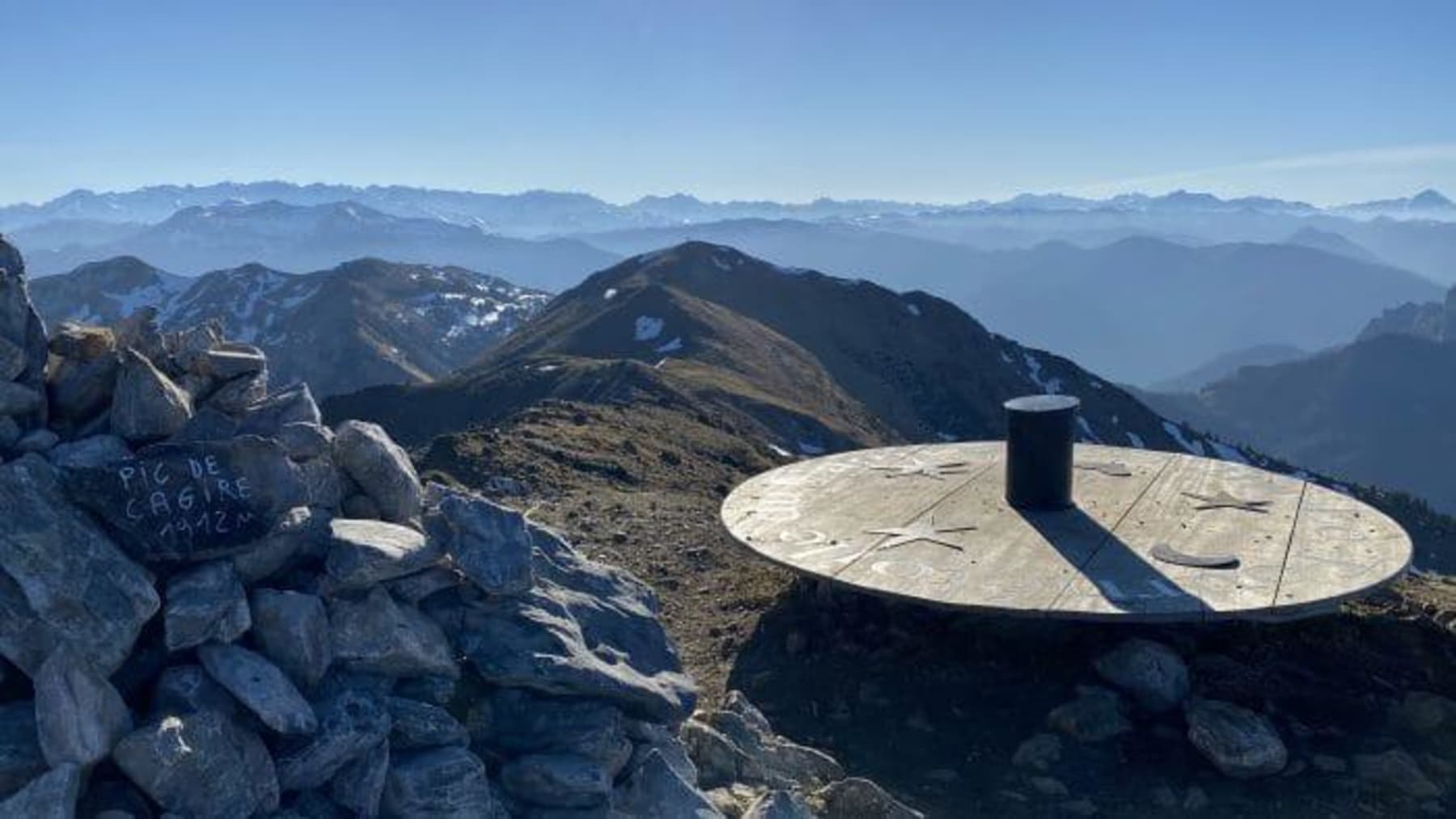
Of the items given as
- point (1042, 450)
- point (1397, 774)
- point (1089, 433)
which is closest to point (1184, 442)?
point (1089, 433)

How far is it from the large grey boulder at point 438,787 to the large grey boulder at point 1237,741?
23.0 feet

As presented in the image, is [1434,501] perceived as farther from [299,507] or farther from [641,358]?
[299,507]

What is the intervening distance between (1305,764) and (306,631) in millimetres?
9159

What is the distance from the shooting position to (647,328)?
233ft

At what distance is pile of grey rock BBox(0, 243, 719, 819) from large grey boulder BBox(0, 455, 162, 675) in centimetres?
1

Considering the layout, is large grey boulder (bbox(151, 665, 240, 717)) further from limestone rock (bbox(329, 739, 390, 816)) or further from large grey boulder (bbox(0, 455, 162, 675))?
limestone rock (bbox(329, 739, 390, 816))

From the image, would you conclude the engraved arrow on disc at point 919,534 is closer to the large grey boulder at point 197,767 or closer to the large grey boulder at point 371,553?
the large grey boulder at point 371,553

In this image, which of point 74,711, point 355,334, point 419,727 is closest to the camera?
point 74,711

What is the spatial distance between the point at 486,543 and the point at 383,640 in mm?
1282

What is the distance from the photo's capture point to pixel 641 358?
62875 mm

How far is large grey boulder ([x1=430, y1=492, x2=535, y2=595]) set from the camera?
28.3 feet

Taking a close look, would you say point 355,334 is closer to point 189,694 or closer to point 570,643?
point 570,643

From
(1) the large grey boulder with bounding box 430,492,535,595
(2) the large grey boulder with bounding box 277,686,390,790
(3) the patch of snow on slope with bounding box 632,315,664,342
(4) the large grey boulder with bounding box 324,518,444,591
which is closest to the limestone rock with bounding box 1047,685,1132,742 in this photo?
(1) the large grey boulder with bounding box 430,492,535,595

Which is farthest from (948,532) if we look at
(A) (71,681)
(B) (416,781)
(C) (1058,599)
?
(A) (71,681)
